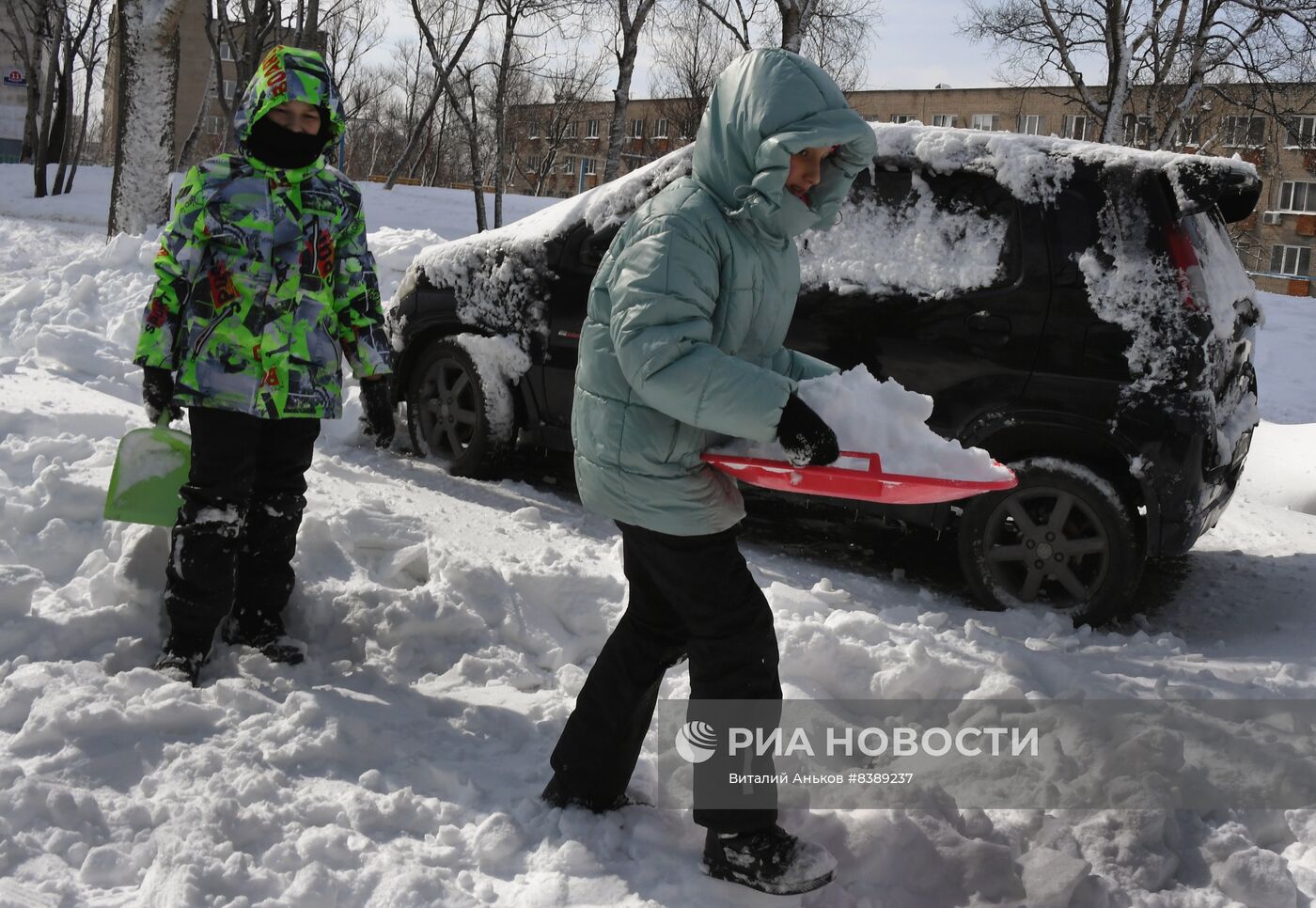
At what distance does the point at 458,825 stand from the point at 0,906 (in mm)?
967

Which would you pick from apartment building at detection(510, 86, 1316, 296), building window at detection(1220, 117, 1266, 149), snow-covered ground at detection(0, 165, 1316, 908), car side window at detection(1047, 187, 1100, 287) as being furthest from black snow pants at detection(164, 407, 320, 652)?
apartment building at detection(510, 86, 1316, 296)

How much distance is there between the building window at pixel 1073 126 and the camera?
175 ft

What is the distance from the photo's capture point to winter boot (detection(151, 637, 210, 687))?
3387mm

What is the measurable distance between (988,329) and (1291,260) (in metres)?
51.6

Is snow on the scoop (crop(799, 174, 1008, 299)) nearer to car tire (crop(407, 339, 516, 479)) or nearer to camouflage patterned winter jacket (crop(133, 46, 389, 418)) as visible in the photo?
car tire (crop(407, 339, 516, 479))

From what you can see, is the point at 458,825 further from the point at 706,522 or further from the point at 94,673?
the point at 94,673

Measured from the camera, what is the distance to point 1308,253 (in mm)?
48719

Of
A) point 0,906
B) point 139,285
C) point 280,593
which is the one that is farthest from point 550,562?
point 139,285

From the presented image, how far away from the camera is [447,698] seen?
11.8ft

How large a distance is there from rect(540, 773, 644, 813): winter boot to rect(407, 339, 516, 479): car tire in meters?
3.30

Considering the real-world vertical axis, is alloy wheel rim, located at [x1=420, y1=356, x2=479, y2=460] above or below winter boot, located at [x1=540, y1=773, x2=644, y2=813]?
above

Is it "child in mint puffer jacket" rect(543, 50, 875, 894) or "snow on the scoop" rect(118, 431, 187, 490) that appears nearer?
"child in mint puffer jacket" rect(543, 50, 875, 894)

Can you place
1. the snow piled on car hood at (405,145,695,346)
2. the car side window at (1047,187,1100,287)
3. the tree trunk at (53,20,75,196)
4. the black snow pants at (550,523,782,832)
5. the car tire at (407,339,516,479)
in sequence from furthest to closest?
the tree trunk at (53,20,75,196)
the car tire at (407,339,516,479)
the snow piled on car hood at (405,145,695,346)
the car side window at (1047,187,1100,287)
the black snow pants at (550,523,782,832)

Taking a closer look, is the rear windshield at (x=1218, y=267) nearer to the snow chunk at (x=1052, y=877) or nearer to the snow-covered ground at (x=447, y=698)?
the snow-covered ground at (x=447, y=698)
